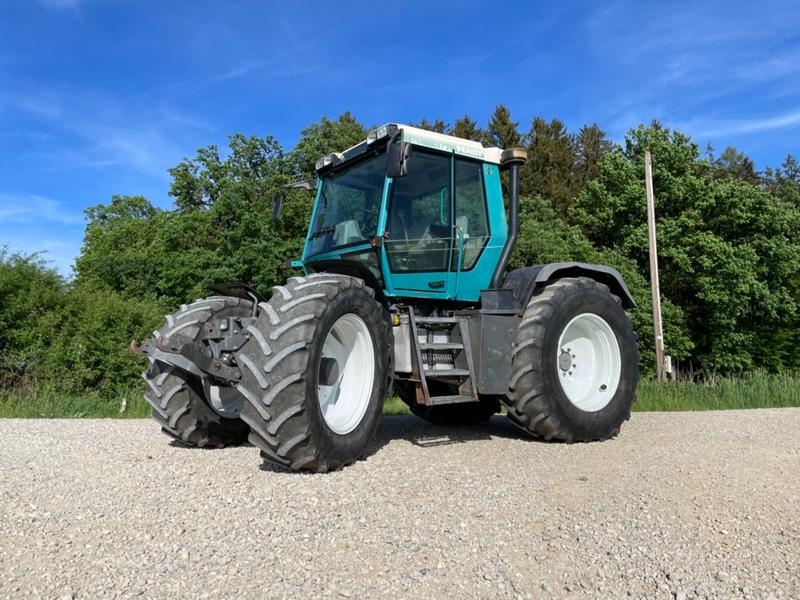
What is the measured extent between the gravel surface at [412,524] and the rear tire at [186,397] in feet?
0.66

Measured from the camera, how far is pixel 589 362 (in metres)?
6.47

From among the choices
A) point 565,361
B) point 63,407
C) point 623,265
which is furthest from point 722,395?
point 623,265

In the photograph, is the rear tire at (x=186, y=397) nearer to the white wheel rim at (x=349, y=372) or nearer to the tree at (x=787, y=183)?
the white wheel rim at (x=349, y=372)

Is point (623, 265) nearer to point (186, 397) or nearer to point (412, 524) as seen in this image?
point (186, 397)

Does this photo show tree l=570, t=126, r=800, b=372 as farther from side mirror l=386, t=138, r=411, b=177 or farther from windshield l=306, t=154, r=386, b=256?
side mirror l=386, t=138, r=411, b=177

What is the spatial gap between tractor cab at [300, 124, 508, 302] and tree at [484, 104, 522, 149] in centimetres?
3104

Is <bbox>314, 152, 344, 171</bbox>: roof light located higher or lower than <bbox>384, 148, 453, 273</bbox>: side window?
higher

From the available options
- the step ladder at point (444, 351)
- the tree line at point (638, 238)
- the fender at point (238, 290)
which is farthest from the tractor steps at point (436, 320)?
the tree line at point (638, 238)

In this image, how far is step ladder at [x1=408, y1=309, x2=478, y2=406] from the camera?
5270mm

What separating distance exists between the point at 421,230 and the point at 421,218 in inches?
4.7

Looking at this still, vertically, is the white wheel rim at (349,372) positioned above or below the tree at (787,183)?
below

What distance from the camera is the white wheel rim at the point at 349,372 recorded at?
4.74 m

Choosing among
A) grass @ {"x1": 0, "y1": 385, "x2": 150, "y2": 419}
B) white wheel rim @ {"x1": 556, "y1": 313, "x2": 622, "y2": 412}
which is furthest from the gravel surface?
grass @ {"x1": 0, "y1": 385, "x2": 150, "y2": 419}

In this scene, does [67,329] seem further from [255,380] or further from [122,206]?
[122,206]
